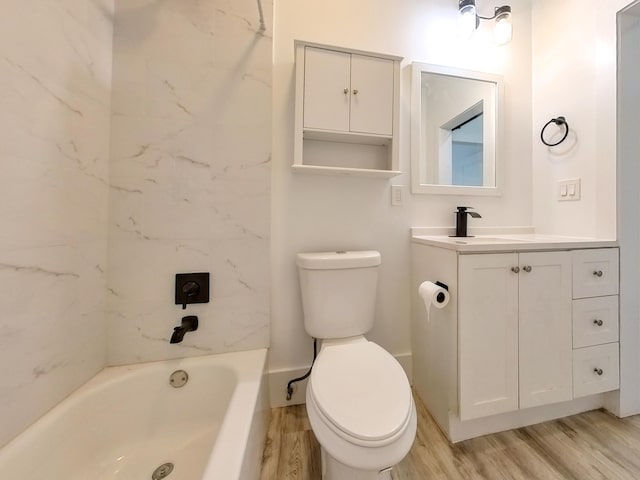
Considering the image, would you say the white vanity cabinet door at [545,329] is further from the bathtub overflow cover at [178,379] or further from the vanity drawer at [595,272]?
the bathtub overflow cover at [178,379]

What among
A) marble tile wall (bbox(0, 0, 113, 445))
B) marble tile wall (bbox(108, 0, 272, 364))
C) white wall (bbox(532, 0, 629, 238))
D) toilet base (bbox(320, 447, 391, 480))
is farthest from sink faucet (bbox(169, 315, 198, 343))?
white wall (bbox(532, 0, 629, 238))

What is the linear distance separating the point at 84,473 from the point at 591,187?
2.53m

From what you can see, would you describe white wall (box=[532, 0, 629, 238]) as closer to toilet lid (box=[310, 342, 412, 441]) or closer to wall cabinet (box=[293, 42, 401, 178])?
wall cabinet (box=[293, 42, 401, 178])

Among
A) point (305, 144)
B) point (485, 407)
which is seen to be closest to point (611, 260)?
point (485, 407)

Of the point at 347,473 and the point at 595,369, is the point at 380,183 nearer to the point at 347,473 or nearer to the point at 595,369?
the point at 347,473

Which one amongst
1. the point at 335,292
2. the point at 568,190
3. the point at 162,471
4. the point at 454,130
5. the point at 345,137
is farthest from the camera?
the point at 454,130

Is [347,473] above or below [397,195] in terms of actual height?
below

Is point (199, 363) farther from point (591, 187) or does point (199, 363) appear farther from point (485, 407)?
point (591, 187)

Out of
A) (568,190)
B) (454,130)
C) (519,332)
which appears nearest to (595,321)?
(519,332)

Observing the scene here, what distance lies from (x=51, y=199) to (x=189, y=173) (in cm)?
47

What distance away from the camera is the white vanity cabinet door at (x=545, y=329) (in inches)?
44.6

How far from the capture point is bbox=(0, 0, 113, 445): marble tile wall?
69 cm

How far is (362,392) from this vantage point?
0.82 metres

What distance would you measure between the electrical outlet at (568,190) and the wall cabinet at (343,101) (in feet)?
3.41
